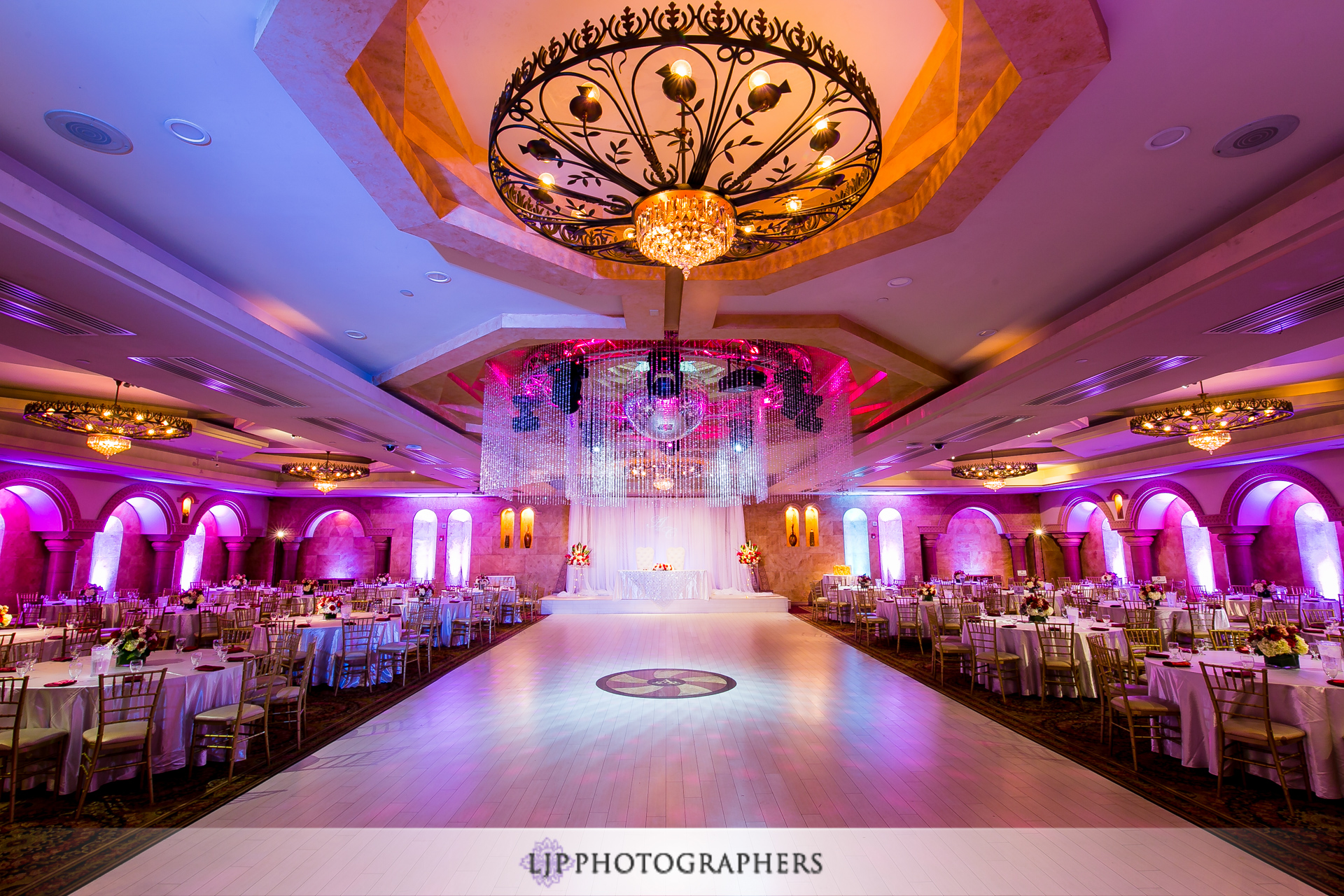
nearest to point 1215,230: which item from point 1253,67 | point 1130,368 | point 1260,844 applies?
point 1253,67

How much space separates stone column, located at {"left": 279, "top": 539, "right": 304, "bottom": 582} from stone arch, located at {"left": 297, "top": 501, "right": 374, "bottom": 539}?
0.35m

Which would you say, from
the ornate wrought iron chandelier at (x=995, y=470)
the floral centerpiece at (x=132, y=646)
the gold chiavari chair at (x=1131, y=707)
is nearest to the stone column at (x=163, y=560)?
the floral centerpiece at (x=132, y=646)

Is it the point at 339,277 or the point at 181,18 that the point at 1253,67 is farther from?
the point at 339,277

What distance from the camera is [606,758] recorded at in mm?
5273

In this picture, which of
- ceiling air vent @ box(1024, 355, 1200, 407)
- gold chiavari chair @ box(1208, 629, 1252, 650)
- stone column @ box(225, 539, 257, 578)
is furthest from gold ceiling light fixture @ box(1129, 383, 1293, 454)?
stone column @ box(225, 539, 257, 578)

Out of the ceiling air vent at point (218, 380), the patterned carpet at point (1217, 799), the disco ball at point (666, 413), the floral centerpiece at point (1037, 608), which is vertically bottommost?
the patterned carpet at point (1217, 799)

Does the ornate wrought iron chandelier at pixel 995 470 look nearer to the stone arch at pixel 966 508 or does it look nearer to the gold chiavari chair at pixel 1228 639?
the stone arch at pixel 966 508

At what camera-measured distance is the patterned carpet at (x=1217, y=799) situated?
357cm

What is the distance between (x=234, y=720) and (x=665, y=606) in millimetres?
13632

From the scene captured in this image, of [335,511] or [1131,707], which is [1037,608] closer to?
[1131,707]

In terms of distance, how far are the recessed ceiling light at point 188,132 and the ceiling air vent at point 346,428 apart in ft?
18.5

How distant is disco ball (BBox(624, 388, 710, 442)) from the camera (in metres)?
9.77

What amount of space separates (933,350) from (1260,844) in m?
5.15

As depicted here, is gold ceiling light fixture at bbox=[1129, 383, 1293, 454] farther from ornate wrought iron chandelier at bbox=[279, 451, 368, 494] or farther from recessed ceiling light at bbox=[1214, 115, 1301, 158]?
ornate wrought iron chandelier at bbox=[279, 451, 368, 494]
